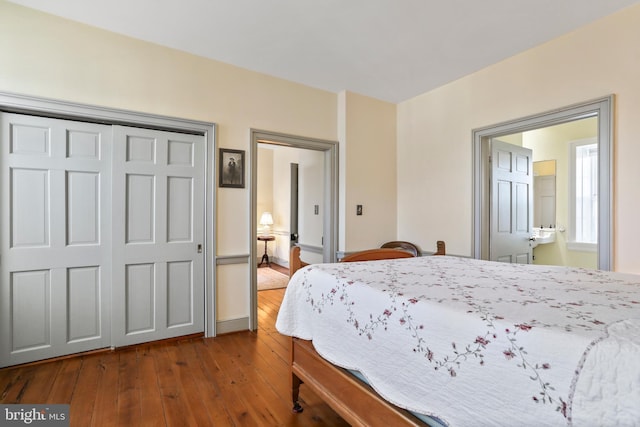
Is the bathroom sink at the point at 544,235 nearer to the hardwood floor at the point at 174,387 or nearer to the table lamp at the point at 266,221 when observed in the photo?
the hardwood floor at the point at 174,387

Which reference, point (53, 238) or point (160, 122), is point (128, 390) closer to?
point (53, 238)

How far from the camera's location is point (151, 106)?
2.83 metres

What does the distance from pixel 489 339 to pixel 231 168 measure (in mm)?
2833

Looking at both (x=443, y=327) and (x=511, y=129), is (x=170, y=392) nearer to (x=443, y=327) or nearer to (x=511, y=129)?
(x=443, y=327)

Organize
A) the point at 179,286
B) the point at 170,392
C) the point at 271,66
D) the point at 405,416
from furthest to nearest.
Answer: the point at 271,66 → the point at 179,286 → the point at 170,392 → the point at 405,416

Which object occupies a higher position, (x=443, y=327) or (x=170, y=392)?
(x=443, y=327)

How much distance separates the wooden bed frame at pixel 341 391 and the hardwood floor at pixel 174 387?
0.90 ft

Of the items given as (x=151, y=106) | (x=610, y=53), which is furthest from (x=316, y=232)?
(x=610, y=53)

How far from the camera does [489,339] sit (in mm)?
854

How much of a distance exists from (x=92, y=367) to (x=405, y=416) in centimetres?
253

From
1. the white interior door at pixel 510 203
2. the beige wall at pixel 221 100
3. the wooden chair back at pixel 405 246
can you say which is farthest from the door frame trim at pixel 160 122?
the white interior door at pixel 510 203

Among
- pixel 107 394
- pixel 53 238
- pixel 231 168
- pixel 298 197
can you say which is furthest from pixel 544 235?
pixel 53 238

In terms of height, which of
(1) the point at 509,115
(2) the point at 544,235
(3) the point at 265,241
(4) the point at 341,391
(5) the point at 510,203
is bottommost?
(4) the point at 341,391

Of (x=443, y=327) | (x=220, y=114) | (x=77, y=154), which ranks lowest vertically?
(x=443, y=327)
